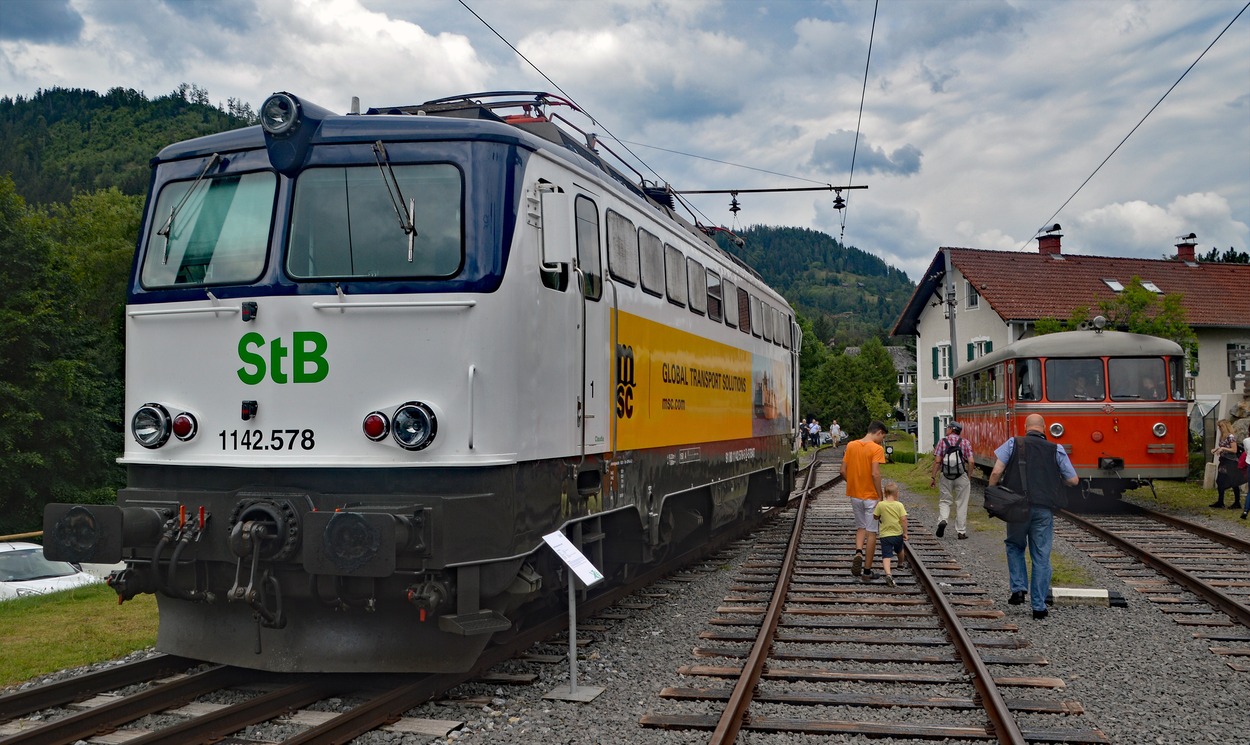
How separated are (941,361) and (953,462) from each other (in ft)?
101

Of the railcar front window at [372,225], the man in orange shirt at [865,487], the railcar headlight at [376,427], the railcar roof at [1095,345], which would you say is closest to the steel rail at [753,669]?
the man in orange shirt at [865,487]

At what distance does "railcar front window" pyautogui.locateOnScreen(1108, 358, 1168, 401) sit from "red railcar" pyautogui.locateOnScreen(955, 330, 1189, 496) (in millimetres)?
A: 17

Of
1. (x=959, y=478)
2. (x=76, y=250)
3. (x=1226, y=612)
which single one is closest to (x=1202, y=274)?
(x=959, y=478)

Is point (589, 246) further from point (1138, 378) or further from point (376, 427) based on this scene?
point (1138, 378)

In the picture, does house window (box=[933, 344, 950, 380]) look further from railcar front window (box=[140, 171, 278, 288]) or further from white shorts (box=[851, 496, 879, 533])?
railcar front window (box=[140, 171, 278, 288])

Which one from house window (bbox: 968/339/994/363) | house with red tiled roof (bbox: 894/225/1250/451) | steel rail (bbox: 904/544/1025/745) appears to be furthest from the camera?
house window (bbox: 968/339/994/363)

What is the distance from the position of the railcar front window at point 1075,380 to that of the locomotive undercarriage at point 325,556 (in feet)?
46.1

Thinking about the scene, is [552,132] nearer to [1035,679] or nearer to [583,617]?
[583,617]

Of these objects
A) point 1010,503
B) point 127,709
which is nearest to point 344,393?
point 127,709

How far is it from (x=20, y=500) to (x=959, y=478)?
31.5 m

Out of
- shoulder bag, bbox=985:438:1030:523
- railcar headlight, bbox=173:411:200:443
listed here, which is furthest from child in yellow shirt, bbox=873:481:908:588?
railcar headlight, bbox=173:411:200:443

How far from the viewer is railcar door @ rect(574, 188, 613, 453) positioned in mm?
7238

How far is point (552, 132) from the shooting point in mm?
8125

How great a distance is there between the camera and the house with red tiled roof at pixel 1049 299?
3812 centimetres
